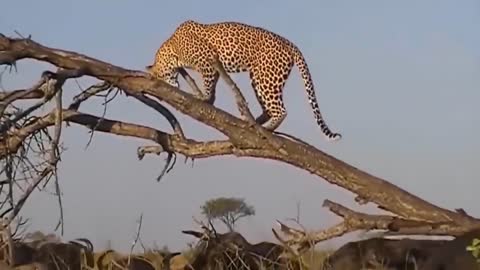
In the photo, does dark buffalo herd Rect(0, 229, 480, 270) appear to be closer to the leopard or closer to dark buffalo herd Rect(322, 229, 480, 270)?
dark buffalo herd Rect(322, 229, 480, 270)

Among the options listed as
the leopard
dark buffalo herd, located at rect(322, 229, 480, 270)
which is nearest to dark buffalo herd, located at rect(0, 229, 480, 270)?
dark buffalo herd, located at rect(322, 229, 480, 270)

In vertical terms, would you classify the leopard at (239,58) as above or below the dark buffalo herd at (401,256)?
above

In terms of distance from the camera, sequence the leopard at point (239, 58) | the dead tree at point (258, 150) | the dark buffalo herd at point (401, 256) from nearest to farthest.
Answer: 1. the dead tree at point (258, 150)
2. the dark buffalo herd at point (401, 256)
3. the leopard at point (239, 58)

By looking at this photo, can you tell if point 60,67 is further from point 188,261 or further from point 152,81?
point 188,261

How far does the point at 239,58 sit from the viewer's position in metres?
10.3

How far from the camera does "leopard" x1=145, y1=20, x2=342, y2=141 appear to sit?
10016mm

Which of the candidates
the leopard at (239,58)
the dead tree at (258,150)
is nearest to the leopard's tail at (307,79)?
the leopard at (239,58)

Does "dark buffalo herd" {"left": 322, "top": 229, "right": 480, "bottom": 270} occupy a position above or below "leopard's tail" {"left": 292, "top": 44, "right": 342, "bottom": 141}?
below

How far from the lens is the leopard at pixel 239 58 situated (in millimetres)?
10016

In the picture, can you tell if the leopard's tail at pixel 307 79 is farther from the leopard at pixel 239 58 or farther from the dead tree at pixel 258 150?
the dead tree at pixel 258 150

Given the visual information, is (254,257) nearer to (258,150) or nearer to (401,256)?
(401,256)

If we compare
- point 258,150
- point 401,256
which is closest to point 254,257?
point 401,256

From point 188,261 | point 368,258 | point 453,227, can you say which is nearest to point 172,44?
point 188,261

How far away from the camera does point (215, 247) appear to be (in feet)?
32.4
